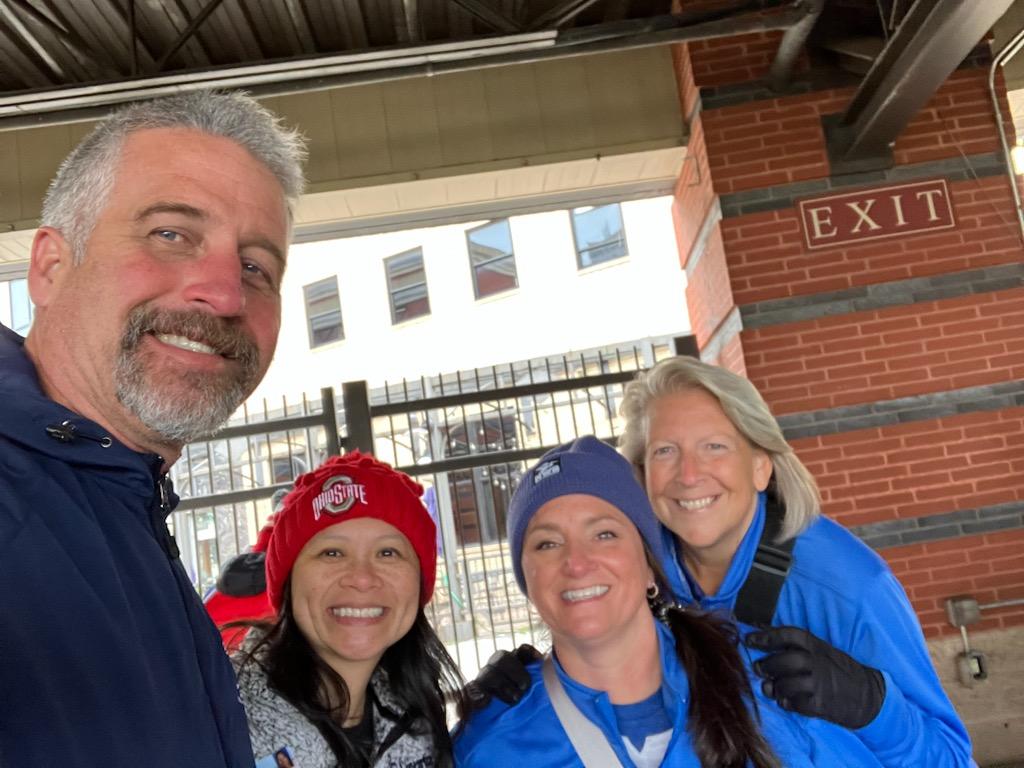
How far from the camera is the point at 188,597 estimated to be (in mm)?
1149

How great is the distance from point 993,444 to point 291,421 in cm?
498

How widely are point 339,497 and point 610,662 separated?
0.88 m

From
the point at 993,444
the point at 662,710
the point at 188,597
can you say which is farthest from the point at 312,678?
the point at 993,444

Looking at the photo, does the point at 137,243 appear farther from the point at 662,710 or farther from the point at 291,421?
the point at 291,421

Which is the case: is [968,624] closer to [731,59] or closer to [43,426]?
[731,59]

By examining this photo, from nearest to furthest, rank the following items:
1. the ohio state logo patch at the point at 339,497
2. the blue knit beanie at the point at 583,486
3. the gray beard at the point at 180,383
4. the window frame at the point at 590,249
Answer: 1. the gray beard at the point at 180,383
2. the blue knit beanie at the point at 583,486
3. the ohio state logo patch at the point at 339,497
4. the window frame at the point at 590,249

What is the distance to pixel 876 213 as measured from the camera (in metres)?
5.88

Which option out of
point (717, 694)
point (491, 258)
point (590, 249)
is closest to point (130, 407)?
point (717, 694)

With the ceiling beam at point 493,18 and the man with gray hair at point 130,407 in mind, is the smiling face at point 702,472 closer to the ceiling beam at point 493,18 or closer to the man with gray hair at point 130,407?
the man with gray hair at point 130,407

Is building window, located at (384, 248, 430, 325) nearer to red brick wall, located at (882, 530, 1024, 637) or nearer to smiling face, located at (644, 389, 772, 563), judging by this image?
red brick wall, located at (882, 530, 1024, 637)

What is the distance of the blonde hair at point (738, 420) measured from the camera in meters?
2.64

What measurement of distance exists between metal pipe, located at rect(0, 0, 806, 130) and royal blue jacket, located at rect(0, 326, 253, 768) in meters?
4.46

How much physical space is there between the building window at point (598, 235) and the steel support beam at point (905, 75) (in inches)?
405

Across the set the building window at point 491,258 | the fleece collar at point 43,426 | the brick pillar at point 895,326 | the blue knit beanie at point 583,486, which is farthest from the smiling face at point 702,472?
the building window at point 491,258
